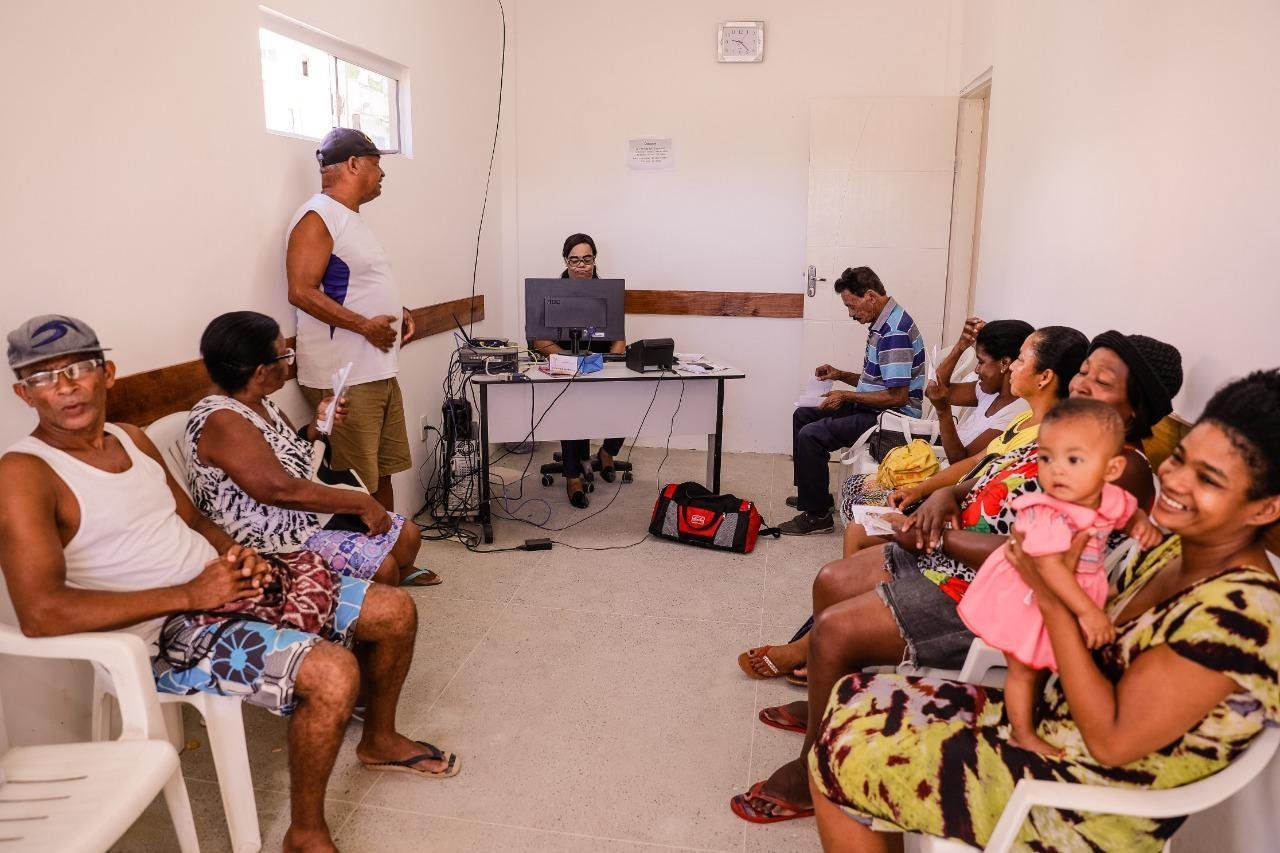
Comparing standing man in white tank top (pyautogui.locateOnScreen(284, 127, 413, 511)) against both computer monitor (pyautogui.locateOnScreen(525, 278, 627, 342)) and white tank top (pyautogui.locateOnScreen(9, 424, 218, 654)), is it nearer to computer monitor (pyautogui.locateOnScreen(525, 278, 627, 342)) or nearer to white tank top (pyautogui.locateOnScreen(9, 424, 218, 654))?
computer monitor (pyautogui.locateOnScreen(525, 278, 627, 342))

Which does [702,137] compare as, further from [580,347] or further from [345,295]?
[345,295]

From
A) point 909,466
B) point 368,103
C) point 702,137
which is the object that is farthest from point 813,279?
point 368,103

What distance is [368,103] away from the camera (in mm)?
3734

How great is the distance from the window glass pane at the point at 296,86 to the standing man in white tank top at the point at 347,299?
0.28 meters

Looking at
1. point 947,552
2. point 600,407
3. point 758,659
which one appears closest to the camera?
point 947,552

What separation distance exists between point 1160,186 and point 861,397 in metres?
1.75

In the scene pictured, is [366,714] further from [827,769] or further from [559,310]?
[559,310]

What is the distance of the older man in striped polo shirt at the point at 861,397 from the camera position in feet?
12.1

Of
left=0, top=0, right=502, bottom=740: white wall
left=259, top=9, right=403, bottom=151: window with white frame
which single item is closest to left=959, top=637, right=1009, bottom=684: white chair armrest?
left=0, top=0, right=502, bottom=740: white wall

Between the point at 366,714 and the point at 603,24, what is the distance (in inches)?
166

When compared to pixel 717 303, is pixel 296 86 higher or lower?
higher

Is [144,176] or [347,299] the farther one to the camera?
[347,299]

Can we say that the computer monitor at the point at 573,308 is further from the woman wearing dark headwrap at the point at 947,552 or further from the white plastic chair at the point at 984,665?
the white plastic chair at the point at 984,665

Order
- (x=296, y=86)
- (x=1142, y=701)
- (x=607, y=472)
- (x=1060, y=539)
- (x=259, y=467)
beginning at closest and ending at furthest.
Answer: (x=1142, y=701) → (x=1060, y=539) → (x=259, y=467) → (x=296, y=86) → (x=607, y=472)
